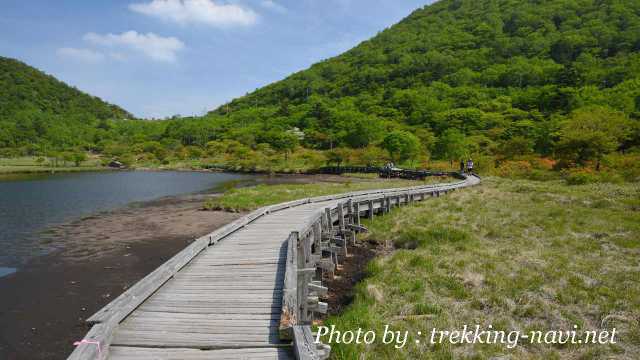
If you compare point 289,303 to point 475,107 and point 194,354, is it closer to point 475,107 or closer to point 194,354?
point 194,354

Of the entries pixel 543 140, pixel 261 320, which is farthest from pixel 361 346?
pixel 543 140

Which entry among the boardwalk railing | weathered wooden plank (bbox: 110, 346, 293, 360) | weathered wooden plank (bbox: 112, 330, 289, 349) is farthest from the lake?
weathered wooden plank (bbox: 110, 346, 293, 360)

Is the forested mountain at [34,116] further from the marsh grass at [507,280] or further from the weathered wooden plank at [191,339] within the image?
the weathered wooden plank at [191,339]

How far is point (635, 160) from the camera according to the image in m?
36.9

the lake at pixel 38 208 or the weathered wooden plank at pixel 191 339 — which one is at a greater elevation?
the weathered wooden plank at pixel 191 339

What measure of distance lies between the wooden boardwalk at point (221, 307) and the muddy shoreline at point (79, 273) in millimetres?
4012

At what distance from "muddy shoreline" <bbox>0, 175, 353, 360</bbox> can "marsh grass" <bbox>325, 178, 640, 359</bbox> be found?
8.03 m

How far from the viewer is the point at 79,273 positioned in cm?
1536

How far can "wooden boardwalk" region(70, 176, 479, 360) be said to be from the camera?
571cm

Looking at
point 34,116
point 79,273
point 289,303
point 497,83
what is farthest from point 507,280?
point 34,116

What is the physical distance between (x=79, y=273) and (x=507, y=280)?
1648 centimetres

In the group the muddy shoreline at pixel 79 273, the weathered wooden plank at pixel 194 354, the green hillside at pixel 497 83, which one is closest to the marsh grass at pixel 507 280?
the weathered wooden plank at pixel 194 354

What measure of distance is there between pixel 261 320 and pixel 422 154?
76209 millimetres

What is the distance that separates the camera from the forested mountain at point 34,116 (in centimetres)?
13550
